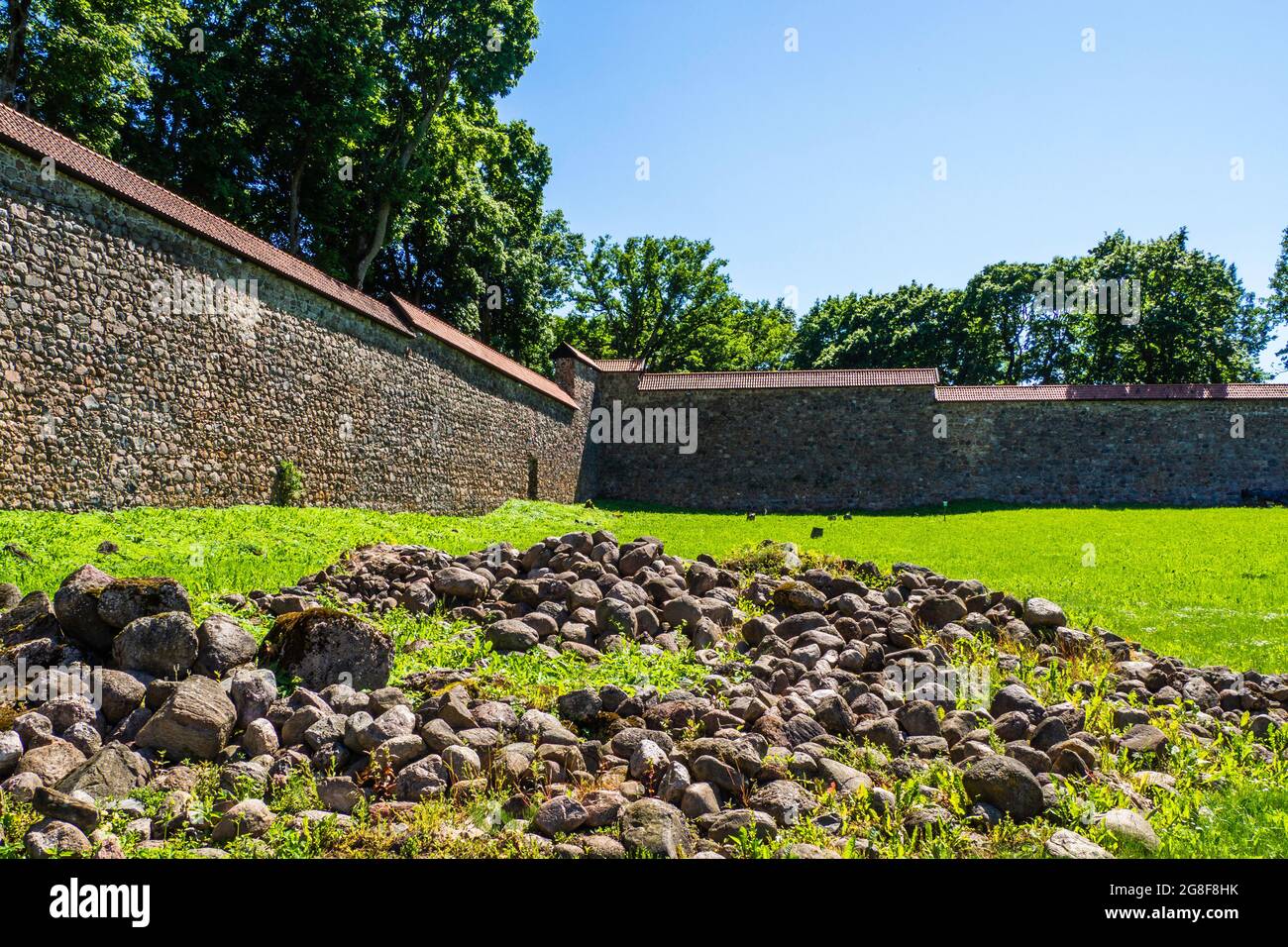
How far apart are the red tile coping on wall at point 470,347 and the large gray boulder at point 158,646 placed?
14483 mm

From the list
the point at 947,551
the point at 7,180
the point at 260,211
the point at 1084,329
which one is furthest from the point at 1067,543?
the point at 1084,329

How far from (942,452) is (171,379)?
25089 millimetres

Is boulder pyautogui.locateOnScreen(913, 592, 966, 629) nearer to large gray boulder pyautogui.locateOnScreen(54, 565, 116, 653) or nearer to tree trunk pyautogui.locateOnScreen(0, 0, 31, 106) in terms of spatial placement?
large gray boulder pyautogui.locateOnScreen(54, 565, 116, 653)

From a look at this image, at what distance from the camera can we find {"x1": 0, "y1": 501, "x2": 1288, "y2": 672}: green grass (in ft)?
25.7

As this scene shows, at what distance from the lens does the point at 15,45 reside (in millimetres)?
16547

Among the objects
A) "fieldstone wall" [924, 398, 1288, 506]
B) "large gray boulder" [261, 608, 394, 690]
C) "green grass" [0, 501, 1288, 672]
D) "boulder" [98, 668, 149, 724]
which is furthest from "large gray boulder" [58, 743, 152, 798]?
"fieldstone wall" [924, 398, 1288, 506]

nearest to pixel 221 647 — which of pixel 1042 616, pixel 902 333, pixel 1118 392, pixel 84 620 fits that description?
pixel 84 620

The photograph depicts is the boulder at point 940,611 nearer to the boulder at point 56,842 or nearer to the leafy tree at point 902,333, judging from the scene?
the boulder at point 56,842

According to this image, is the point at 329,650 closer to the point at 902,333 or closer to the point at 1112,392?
the point at 1112,392

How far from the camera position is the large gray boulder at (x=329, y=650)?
504 centimetres

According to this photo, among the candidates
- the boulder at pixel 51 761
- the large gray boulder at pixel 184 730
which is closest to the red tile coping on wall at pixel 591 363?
the large gray boulder at pixel 184 730

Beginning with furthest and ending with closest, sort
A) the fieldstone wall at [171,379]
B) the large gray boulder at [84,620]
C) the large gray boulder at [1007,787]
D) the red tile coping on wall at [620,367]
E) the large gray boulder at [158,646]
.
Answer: the red tile coping on wall at [620,367]
the fieldstone wall at [171,379]
the large gray boulder at [84,620]
the large gray boulder at [158,646]
the large gray boulder at [1007,787]

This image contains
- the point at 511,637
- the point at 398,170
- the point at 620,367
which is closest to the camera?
the point at 511,637
